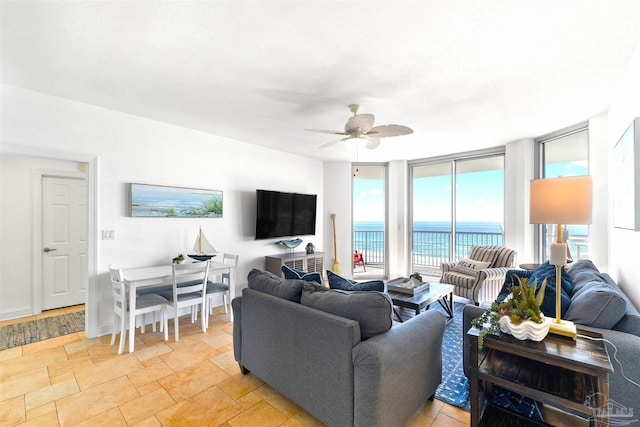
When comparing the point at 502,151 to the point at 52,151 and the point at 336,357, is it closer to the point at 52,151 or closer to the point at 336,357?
the point at 336,357

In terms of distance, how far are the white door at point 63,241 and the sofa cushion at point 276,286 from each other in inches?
121

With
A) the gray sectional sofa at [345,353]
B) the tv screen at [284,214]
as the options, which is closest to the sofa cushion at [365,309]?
the gray sectional sofa at [345,353]

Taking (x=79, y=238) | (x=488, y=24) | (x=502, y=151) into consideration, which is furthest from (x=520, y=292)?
(x=79, y=238)

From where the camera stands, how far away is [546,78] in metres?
2.51

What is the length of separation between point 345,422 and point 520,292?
1269 mm

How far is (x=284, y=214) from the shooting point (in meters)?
5.20

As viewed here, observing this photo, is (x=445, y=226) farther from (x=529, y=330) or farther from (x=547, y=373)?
(x=529, y=330)

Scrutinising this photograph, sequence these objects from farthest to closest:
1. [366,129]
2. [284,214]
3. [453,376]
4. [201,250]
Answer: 1. [284,214]
2. [201,250]
3. [366,129]
4. [453,376]

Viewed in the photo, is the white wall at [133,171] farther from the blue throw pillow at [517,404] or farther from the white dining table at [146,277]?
the blue throw pillow at [517,404]

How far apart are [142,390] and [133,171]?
242 cm

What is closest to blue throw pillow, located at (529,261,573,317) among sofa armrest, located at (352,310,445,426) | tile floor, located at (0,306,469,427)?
sofa armrest, located at (352,310,445,426)

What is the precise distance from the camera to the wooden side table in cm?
136

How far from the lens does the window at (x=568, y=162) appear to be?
3855 mm

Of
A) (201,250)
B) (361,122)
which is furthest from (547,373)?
(201,250)
